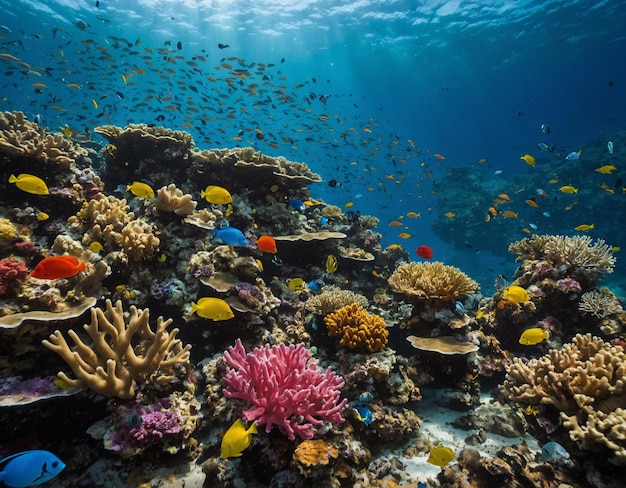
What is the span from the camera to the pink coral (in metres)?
3.99

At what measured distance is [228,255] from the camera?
561 cm

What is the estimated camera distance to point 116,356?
11.7 feet

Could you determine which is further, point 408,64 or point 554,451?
point 408,64

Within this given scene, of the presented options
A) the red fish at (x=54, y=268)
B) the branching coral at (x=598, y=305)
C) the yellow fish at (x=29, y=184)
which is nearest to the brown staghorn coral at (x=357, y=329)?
the red fish at (x=54, y=268)

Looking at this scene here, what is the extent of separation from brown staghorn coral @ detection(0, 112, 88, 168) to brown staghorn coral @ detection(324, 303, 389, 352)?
6.00 m

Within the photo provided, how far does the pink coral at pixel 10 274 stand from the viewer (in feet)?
13.1

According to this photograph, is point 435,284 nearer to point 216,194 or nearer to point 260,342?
point 260,342

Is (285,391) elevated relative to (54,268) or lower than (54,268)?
lower

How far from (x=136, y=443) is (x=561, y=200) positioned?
36590mm

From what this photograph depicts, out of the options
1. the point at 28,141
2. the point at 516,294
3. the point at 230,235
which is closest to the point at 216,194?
the point at 230,235

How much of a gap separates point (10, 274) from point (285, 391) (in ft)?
12.8

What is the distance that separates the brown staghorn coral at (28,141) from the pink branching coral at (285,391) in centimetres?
539

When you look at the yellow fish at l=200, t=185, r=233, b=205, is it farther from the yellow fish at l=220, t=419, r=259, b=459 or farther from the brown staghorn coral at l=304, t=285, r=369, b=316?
the yellow fish at l=220, t=419, r=259, b=459

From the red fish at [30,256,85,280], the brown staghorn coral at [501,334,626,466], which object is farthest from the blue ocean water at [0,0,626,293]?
the brown staghorn coral at [501,334,626,466]
